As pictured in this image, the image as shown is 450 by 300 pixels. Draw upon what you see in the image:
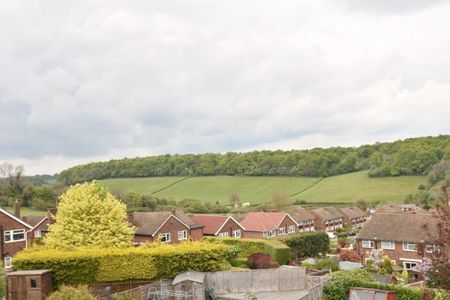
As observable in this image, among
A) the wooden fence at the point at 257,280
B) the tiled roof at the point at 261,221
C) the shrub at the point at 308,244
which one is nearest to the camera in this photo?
the wooden fence at the point at 257,280

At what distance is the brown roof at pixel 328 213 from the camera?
9772cm

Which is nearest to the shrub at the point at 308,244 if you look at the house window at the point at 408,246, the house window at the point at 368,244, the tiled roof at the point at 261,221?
the house window at the point at 368,244

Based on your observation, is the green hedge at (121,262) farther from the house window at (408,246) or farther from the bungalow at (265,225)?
the bungalow at (265,225)

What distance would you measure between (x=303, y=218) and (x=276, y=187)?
38.5 m

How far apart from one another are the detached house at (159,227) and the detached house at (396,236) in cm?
2056

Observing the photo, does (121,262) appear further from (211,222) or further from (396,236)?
Answer: (211,222)

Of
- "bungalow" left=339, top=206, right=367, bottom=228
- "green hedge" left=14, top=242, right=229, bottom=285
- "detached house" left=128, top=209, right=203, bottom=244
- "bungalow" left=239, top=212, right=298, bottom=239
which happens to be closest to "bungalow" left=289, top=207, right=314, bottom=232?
"bungalow" left=339, top=206, right=367, bottom=228

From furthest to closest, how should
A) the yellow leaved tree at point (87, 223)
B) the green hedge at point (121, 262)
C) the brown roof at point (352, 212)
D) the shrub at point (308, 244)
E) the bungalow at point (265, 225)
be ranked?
1. the brown roof at point (352, 212)
2. the bungalow at point (265, 225)
3. the shrub at point (308, 244)
4. the yellow leaved tree at point (87, 223)
5. the green hedge at point (121, 262)

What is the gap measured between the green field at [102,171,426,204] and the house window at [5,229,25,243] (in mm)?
75271

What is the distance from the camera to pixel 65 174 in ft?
493

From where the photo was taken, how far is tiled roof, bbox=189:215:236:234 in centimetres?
6275

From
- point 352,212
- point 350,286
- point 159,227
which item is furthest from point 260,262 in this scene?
point 352,212

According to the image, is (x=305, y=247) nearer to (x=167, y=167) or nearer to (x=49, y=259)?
(x=49, y=259)

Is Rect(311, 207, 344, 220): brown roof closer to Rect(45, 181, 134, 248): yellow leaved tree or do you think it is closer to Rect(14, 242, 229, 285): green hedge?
Rect(14, 242, 229, 285): green hedge
